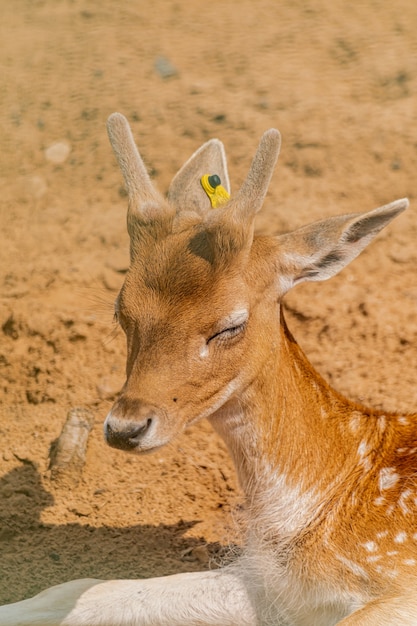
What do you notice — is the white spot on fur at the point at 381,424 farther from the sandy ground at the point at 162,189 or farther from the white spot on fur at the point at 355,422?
the sandy ground at the point at 162,189

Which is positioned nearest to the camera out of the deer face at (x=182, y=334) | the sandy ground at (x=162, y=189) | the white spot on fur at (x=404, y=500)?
the deer face at (x=182, y=334)

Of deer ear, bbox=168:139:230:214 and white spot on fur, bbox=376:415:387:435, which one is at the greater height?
deer ear, bbox=168:139:230:214

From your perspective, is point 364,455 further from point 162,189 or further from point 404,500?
point 162,189

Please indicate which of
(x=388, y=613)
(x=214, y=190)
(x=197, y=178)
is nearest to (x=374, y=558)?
(x=388, y=613)

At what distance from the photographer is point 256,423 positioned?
4453 millimetres

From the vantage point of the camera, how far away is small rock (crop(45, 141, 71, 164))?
26.9 ft

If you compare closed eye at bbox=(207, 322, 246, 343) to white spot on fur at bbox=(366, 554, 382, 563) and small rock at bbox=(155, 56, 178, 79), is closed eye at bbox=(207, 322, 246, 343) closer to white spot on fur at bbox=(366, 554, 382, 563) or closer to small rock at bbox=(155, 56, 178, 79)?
A: white spot on fur at bbox=(366, 554, 382, 563)

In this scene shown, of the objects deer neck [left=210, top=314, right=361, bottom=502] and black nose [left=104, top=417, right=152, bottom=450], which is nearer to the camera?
black nose [left=104, top=417, right=152, bottom=450]

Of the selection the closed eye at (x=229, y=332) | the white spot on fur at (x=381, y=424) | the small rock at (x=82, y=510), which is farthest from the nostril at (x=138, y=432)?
the small rock at (x=82, y=510)

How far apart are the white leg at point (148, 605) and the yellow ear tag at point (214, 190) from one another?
1996mm

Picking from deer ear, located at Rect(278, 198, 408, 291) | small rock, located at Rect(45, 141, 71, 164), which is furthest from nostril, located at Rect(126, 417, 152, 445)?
small rock, located at Rect(45, 141, 71, 164)

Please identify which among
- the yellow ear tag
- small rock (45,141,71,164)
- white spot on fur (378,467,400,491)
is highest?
the yellow ear tag

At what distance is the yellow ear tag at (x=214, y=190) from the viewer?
4.63 metres

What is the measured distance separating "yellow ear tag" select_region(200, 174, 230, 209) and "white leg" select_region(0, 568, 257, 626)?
200 centimetres
